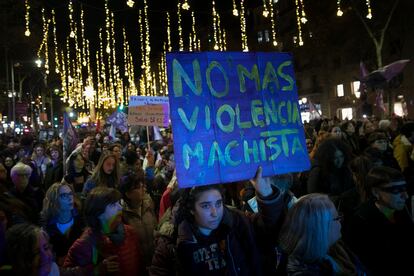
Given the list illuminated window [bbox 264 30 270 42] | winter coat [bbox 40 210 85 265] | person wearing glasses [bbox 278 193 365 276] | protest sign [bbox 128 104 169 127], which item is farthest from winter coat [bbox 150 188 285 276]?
Answer: illuminated window [bbox 264 30 270 42]

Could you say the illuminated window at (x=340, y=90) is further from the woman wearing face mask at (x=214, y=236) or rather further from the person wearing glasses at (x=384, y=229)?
the woman wearing face mask at (x=214, y=236)

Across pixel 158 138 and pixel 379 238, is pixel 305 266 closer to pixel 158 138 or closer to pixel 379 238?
pixel 379 238

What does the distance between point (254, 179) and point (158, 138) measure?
11295 millimetres

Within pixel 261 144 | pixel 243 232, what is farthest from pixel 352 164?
pixel 243 232

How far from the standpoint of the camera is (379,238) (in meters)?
3.99

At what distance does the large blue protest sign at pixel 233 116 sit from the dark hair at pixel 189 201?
9cm

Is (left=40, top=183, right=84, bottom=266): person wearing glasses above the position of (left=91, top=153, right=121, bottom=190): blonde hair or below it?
below

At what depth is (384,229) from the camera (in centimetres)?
402

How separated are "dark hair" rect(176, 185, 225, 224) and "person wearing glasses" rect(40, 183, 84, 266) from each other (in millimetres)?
1872

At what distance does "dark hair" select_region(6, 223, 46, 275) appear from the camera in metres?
3.05

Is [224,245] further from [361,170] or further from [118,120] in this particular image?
[118,120]

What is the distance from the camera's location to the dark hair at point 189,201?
11.3 ft

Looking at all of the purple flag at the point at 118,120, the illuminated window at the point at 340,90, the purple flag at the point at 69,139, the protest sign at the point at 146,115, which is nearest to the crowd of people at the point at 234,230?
the protest sign at the point at 146,115

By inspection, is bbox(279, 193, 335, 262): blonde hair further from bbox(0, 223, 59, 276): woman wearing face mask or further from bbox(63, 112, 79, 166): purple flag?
bbox(63, 112, 79, 166): purple flag
